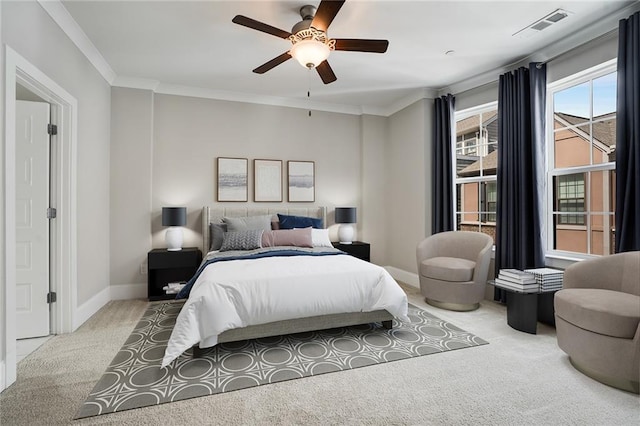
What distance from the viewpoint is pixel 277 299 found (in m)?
2.62

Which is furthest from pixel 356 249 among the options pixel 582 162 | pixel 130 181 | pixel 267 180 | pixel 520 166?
pixel 130 181

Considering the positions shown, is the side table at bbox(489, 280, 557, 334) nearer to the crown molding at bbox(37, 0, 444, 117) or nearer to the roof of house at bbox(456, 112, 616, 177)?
the roof of house at bbox(456, 112, 616, 177)

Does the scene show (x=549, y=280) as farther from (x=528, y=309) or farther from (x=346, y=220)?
(x=346, y=220)

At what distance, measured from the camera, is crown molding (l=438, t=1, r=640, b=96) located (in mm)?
2826

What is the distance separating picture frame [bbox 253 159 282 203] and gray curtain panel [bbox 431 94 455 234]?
2.37m

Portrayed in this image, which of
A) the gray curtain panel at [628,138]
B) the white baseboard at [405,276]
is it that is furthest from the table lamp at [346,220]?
the gray curtain panel at [628,138]

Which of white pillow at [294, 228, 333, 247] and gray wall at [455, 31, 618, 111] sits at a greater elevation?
gray wall at [455, 31, 618, 111]

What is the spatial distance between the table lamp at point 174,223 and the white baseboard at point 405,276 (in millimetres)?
3367

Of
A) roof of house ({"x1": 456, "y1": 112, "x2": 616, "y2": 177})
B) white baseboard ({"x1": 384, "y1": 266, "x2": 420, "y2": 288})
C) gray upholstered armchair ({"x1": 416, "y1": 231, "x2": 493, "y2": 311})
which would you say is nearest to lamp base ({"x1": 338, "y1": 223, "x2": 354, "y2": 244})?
white baseboard ({"x1": 384, "y1": 266, "x2": 420, "y2": 288})

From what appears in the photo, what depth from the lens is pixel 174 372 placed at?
2307 millimetres

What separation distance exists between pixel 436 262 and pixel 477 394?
1919 mm

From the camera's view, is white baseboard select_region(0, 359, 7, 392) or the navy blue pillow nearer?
white baseboard select_region(0, 359, 7, 392)

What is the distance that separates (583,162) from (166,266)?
491 cm

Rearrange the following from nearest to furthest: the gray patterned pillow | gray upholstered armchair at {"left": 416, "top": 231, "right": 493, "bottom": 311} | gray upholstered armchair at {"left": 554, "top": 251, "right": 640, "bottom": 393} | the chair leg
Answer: gray upholstered armchair at {"left": 554, "top": 251, "right": 640, "bottom": 393}, gray upholstered armchair at {"left": 416, "top": 231, "right": 493, "bottom": 311}, the chair leg, the gray patterned pillow
